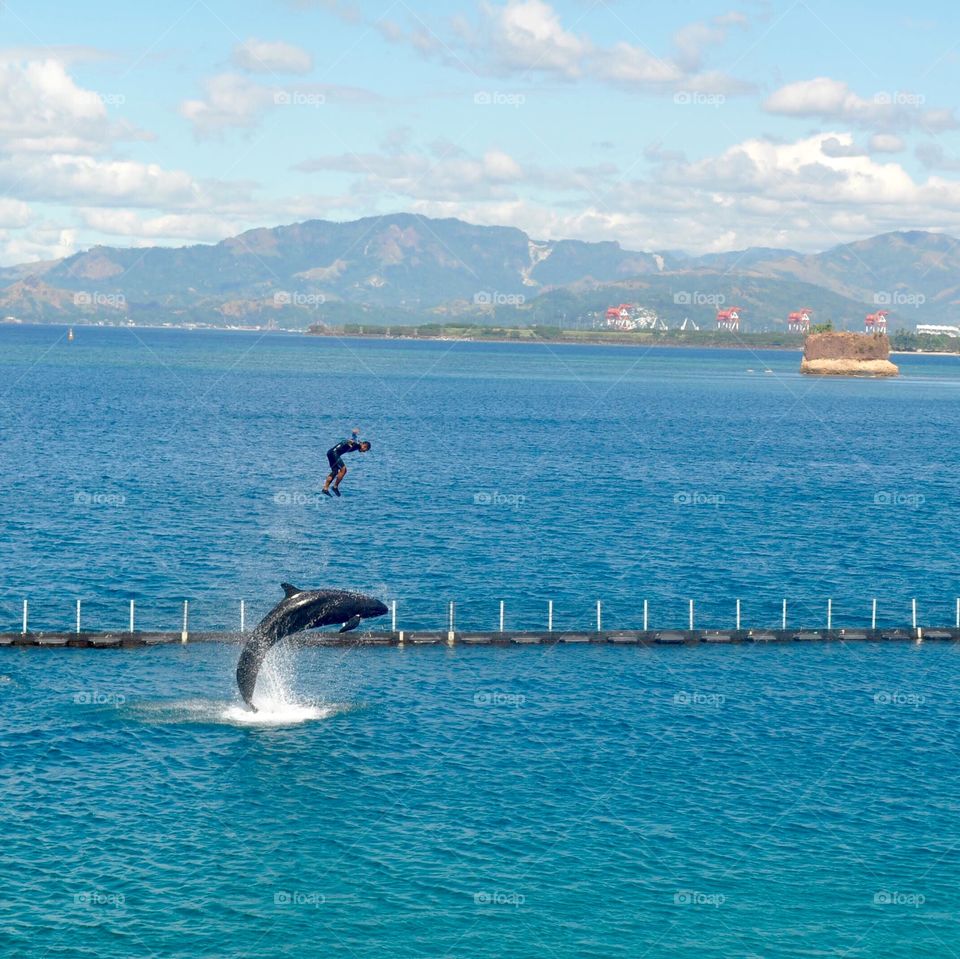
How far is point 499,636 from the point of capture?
70.4 meters

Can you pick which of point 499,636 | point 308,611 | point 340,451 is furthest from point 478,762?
point 499,636

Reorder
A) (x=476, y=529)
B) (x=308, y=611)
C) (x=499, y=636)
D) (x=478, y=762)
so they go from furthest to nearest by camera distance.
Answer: (x=476, y=529) → (x=499, y=636) → (x=308, y=611) → (x=478, y=762)

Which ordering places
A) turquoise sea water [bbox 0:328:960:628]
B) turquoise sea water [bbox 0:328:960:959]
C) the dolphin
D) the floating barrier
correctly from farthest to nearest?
turquoise sea water [bbox 0:328:960:628]
the floating barrier
the dolphin
turquoise sea water [bbox 0:328:960:959]

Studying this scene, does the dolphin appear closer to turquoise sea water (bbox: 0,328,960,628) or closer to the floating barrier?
the floating barrier

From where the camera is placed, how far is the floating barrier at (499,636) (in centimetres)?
6706

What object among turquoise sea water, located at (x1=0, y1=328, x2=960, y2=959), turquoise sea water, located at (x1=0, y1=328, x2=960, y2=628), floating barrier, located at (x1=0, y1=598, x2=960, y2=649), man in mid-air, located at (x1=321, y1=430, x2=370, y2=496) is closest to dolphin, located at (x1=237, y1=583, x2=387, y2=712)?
man in mid-air, located at (x1=321, y1=430, x2=370, y2=496)

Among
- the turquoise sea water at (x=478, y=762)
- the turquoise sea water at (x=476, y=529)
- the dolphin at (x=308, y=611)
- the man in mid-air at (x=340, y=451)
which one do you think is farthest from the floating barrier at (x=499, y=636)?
the dolphin at (x=308, y=611)

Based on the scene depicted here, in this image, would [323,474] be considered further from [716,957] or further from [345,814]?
[716,957]

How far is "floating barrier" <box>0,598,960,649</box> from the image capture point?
220 ft

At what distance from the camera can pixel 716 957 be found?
3828cm

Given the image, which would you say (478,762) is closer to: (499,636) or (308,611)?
(308,611)

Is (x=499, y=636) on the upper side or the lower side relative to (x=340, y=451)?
lower

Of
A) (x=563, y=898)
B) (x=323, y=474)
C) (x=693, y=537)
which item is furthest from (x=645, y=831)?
(x=323, y=474)

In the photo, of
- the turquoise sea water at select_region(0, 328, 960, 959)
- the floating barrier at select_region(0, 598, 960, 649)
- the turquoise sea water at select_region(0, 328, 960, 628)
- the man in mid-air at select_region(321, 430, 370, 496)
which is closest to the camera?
the turquoise sea water at select_region(0, 328, 960, 959)
